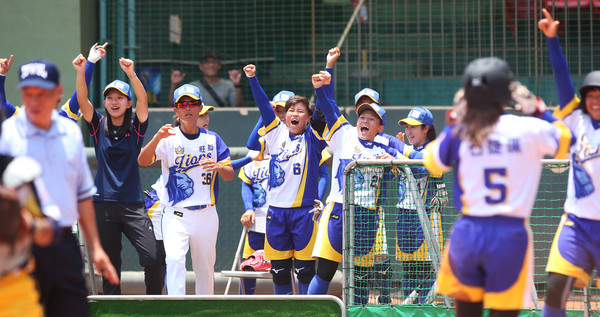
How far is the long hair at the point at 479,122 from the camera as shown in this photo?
3.79m

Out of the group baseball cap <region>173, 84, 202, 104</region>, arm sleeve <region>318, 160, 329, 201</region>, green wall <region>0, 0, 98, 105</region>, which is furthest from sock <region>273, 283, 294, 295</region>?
green wall <region>0, 0, 98, 105</region>

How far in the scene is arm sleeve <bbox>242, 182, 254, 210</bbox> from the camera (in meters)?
7.86

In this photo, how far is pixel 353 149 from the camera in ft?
22.2

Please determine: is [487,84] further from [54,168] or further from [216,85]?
[216,85]

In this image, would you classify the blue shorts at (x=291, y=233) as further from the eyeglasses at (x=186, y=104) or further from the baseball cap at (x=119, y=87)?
the baseball cap at (x=119, y=87)

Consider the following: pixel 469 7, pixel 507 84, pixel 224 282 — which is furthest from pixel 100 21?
pixel 507 84

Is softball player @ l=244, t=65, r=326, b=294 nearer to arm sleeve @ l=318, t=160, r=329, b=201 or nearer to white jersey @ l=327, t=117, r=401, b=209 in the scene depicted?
arm sleeve @ l=318, t=160, r=329, b=201

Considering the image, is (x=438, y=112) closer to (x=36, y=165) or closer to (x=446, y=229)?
(x=446, y=229)

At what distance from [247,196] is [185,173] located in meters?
1.29

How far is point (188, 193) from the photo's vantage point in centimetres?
673

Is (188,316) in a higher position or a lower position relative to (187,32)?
lower

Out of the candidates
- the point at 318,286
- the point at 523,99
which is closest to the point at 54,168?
the point at 523,99

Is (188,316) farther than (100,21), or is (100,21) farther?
(100,21)

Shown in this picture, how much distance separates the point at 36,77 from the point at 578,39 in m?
8.25
